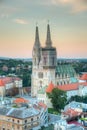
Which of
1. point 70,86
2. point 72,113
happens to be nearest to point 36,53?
point 70,86

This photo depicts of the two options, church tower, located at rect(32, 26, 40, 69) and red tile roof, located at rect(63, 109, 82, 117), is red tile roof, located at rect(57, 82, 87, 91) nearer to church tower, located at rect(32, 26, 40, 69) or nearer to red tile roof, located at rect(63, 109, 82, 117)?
church tower, located at rect(32, 26, 40, 69)

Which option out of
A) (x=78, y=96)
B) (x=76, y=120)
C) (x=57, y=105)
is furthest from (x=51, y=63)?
(x=76, y=120)

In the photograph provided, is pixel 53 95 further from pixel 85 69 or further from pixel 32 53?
pixel 85 69

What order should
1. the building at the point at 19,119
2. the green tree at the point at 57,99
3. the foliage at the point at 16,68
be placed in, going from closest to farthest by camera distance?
1. the building at the point at 19,119
2. the green tree at the point at 57,99
3. the foliage at the point at 16,68

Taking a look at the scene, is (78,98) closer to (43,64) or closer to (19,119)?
(43,64)

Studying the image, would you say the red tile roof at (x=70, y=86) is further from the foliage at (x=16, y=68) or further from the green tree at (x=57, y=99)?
the foliage at (x=16, y=68)

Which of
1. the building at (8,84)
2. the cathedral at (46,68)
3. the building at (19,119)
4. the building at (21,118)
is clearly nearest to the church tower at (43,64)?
the cathedral at (46,68)
